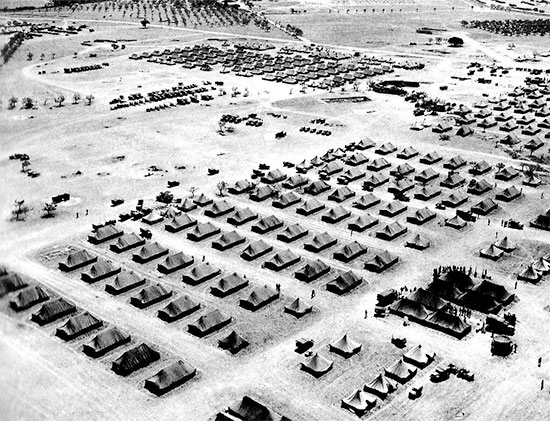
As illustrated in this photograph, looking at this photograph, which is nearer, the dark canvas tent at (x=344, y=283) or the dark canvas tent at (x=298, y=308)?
the dark canvas tent at (x=298, y=308)

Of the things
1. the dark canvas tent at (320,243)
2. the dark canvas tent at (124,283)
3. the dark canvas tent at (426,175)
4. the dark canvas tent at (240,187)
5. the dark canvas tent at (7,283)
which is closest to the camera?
the dark canvas tent at (7,283)

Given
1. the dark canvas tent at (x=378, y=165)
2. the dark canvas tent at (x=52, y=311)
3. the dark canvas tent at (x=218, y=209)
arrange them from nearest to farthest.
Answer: the dark canvas tent at (x=52, y=311) < the dark canvas tent at (x=218, y=209) < the dark canvas tent at (x=378, y=165)

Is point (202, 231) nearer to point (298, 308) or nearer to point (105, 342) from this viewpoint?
point (298, 308)

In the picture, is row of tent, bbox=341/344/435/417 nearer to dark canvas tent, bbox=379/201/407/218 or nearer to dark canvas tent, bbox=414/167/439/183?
dark canvas tent, bbox=379/201/407/218

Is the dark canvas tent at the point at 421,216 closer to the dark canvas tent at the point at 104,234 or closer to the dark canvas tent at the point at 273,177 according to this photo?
the dark canvas tent at the point at 273,177

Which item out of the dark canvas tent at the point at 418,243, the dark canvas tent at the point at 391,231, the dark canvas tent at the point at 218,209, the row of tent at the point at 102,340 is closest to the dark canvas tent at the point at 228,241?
the dark canvas tent at the point at 218,209

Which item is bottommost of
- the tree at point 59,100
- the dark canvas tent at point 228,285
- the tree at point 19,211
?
the dark canvas tent at point 228,285

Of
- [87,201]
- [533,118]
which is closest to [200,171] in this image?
[87,201]

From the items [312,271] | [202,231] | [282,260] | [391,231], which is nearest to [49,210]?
[202,231]
